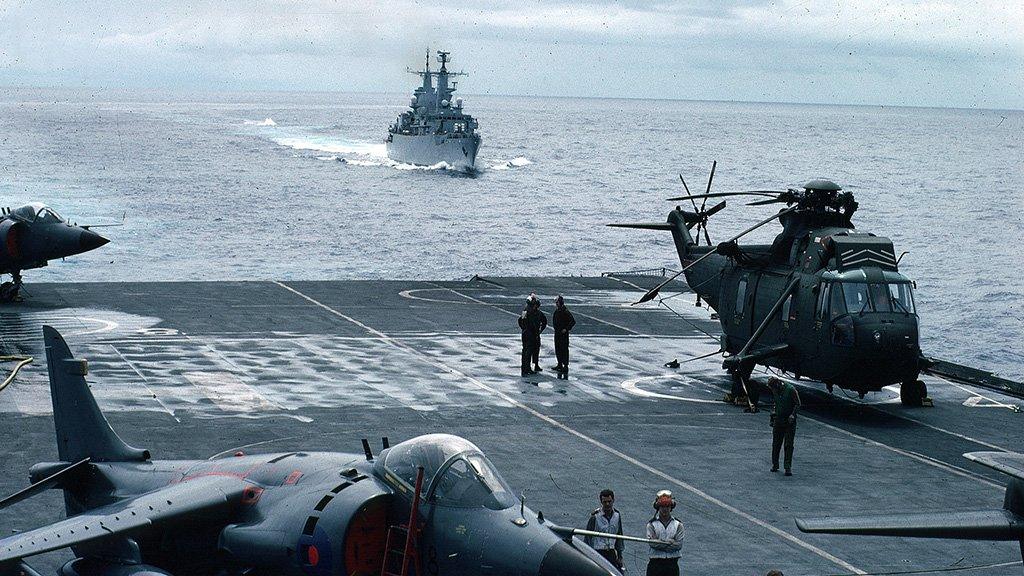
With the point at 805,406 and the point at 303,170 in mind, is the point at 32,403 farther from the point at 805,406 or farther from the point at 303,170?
the point at 303,170

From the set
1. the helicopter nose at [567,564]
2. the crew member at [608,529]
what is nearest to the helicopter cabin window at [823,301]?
the crew member at [608,529]

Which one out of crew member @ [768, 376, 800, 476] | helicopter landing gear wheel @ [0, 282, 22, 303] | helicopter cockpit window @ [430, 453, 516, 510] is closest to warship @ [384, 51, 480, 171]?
helicopter landing gear wheel @ [0, 282, 22, 303]

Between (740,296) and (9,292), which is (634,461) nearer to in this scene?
(740,296)

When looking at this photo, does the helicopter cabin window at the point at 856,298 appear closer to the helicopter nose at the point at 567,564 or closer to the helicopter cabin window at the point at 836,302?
the helicopter cabin window at the point at 836,302

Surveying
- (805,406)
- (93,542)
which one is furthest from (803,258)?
(93,542)

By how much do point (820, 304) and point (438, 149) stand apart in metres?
130

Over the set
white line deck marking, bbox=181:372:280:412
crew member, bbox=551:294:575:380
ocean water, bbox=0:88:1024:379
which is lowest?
ocean water, bbox=0:88:1024:379

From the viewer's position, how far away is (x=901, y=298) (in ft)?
96.7

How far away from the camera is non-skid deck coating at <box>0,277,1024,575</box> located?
833 inches

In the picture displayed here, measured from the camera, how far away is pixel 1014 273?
3332 inches

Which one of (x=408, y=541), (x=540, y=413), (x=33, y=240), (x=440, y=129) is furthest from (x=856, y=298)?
(x=440, y=129)

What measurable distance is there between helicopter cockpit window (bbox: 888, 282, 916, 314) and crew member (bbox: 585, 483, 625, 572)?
15.2 meters

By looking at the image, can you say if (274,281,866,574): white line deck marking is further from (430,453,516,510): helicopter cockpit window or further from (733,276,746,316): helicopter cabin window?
(430,453,516,510): helicopter cockpit window

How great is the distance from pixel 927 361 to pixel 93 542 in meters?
22.3
